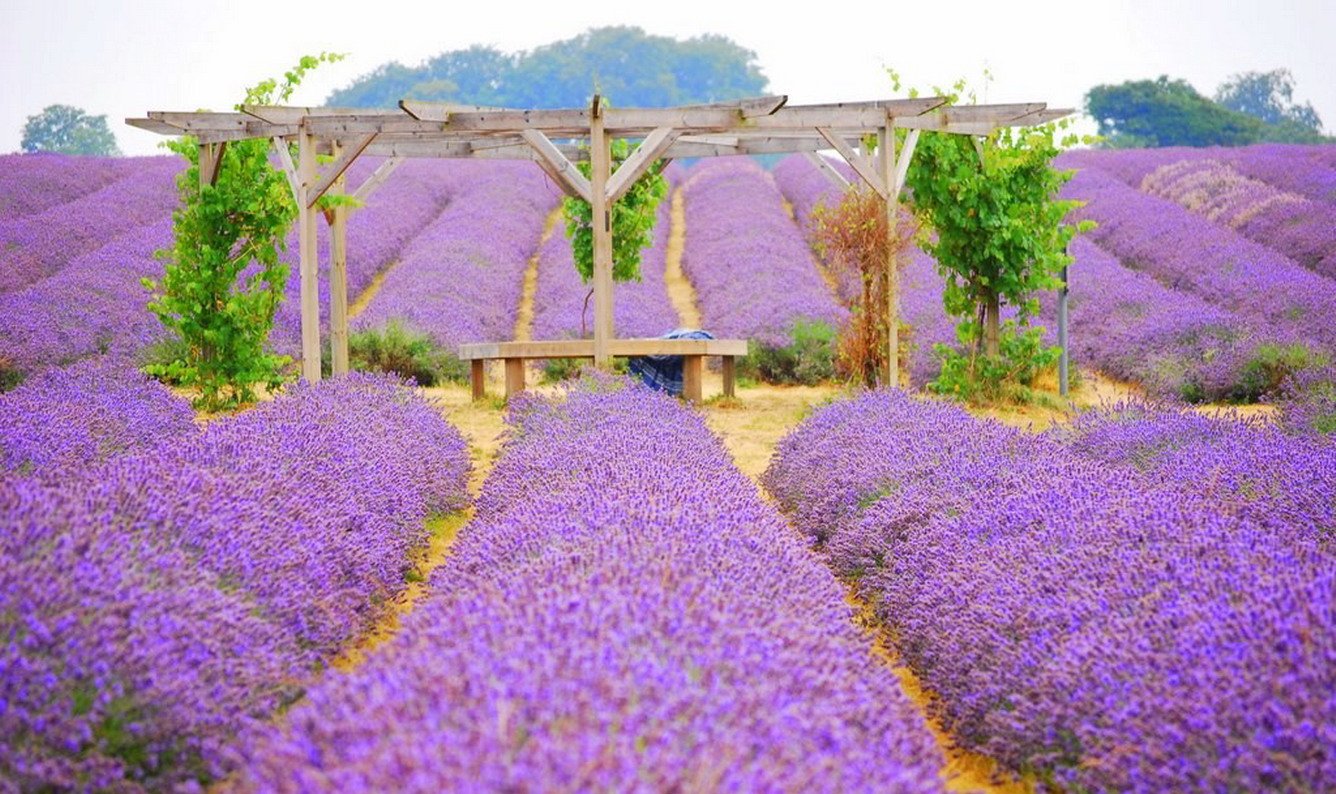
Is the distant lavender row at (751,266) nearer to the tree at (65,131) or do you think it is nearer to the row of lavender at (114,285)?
the row of lavender at (114,285)

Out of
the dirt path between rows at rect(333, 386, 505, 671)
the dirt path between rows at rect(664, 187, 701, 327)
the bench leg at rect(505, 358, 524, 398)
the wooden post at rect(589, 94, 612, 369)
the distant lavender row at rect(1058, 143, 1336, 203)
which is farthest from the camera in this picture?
the distant lavender row at rect(1058, 143, 1336, 203)

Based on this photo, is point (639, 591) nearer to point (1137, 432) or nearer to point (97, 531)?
point (97, 531)

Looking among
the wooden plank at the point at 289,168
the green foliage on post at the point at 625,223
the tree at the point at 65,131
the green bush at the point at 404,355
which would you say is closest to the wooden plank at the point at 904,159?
the green foliage on post at the point at 625,223

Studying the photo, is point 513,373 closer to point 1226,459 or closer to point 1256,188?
point 1226,459

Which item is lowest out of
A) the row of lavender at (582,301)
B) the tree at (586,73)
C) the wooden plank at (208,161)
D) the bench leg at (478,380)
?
the bench leg at (478,380)

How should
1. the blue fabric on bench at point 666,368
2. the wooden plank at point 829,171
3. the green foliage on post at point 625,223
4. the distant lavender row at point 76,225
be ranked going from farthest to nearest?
A: the distant lavender row at point 76,225
the green foliage on post at point 625,223
the blue fabric on bench at point 666,368
the wooden plank at point 829,171

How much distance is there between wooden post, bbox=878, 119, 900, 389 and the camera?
1001cm

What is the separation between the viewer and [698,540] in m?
3.63

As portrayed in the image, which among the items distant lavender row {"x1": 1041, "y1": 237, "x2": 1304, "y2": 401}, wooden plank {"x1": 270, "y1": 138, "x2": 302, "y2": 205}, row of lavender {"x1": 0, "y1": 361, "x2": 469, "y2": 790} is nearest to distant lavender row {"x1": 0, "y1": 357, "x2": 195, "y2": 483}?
row of lavender {"x1": 0, "y1": 361, "x2": 469, "y2": 790}

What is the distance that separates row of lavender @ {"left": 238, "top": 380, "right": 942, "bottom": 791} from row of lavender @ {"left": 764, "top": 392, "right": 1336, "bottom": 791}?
0.39m

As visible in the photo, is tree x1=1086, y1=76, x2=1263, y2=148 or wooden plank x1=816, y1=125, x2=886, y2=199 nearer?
wooden plank x1=816, y1=125, x2=886, y2=199

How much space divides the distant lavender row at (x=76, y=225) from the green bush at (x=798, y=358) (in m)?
8.28

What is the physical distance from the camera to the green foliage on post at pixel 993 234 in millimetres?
10516

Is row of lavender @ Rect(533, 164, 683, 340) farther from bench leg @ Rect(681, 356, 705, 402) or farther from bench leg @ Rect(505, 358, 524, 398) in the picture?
bench leg @ Rect(681, 356, 705, 402)
